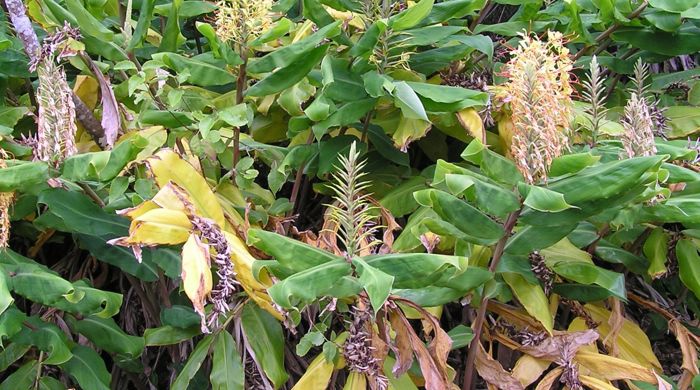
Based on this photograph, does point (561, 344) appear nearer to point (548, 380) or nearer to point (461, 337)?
point (548, 380)

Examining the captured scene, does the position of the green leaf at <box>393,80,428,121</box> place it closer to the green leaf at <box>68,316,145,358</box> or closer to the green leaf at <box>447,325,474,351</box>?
the green leaf at <box>447,325,474,351</box>

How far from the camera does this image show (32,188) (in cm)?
127

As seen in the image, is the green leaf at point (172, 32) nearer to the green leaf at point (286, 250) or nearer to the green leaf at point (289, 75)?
the green leaf at point (289, 75)

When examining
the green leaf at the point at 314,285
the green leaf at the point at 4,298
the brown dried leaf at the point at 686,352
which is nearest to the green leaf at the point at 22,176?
the green leaf at the point at 4,298

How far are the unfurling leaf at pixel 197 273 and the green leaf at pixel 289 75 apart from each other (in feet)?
1.36

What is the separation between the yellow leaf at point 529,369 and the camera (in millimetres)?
1343

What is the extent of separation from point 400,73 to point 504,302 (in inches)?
18.6

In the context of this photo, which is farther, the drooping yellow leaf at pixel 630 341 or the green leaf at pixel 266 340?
the drooping yellow leaf at pixel 630 341

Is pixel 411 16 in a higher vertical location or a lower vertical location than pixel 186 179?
higher

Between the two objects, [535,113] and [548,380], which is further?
[548,380]

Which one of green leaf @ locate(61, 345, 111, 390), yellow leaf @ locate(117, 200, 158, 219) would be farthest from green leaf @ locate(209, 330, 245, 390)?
yellow leaf @ locate(117, 200, 158, 219)

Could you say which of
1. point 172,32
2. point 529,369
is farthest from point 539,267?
point 172,32

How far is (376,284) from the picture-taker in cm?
92

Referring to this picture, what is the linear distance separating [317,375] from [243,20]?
59 cm
